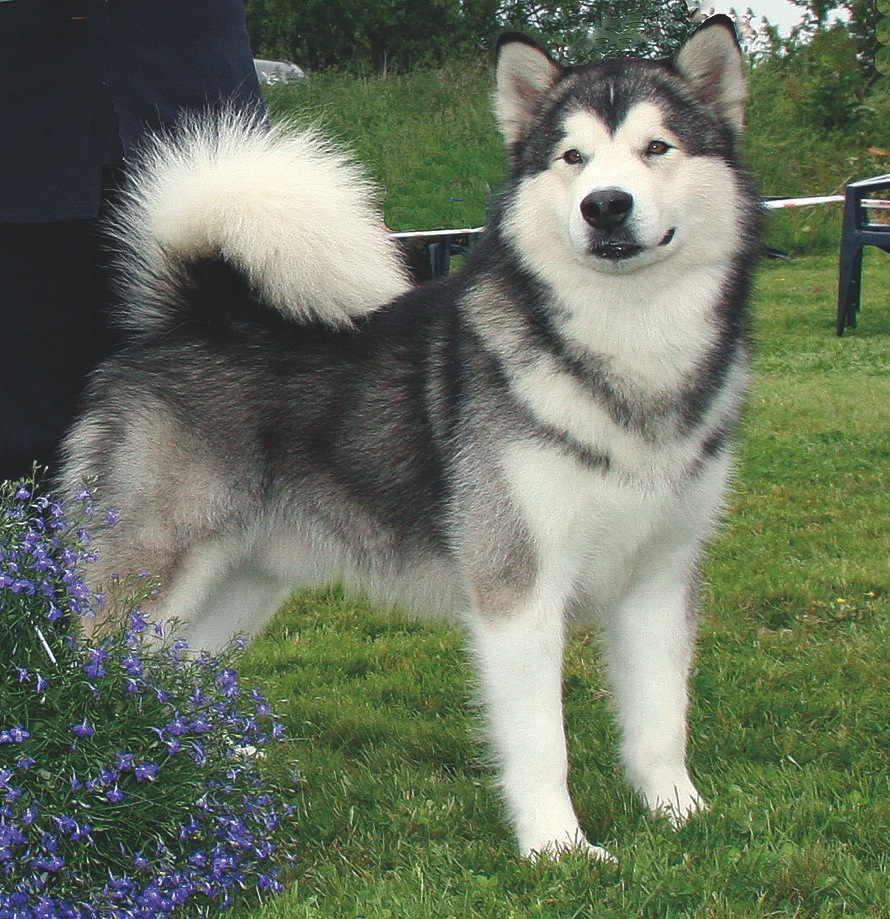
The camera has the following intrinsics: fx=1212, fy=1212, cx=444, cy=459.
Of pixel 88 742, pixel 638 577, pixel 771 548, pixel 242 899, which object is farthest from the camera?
pixel 771 548

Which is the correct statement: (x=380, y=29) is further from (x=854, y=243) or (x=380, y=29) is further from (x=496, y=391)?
(x=496, y=391)

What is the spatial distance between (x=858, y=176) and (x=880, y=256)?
5.81 ft

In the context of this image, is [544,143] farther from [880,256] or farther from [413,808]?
[880,256]

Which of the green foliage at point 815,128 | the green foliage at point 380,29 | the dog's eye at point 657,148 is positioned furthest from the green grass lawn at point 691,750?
the green foliage at point 380,29

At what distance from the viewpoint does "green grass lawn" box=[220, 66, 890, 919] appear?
2229mm

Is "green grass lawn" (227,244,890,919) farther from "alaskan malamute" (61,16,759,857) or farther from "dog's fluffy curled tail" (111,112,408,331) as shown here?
"dog's fluffy curled tail" (111,112,408,331)

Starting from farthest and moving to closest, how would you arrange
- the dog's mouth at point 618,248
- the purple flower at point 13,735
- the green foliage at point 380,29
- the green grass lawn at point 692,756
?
1. the green foliage at point 380,29
2. the dog's mouth at point 618,248
3. the green grass lawn at point 692,756
4. the purple flower at point 13,735

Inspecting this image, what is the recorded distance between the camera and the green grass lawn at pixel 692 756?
223cm

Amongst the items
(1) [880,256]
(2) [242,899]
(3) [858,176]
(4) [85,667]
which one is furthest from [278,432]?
(3) [858,176]

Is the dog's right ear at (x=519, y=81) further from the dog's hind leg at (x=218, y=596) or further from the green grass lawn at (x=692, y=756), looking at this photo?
the green grass lawn at (x=692, y=756)

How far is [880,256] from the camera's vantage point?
509 inches

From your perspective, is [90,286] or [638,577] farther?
[90,286]

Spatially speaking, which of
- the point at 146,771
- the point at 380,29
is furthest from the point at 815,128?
the point at 146,771

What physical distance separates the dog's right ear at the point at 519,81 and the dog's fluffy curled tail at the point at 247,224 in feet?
1.41
